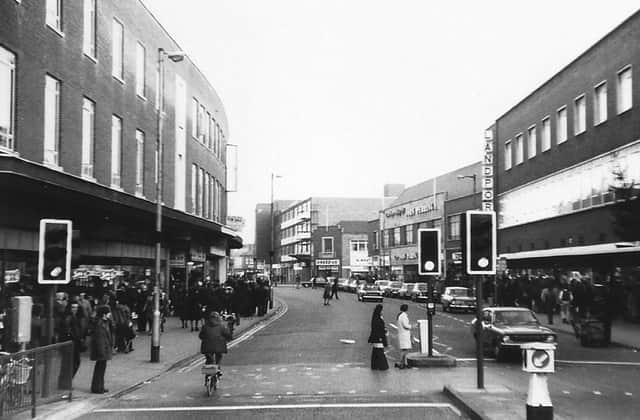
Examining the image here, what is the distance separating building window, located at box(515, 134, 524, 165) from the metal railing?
133 ft

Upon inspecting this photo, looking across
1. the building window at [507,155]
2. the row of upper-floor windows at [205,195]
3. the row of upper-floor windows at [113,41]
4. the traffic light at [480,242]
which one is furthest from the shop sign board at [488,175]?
the traffic light at [480,242]

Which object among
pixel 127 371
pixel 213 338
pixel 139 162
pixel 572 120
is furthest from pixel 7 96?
pixel 572 120

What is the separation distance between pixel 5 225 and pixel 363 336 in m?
13.6

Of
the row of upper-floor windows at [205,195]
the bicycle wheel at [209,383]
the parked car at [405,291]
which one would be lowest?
the parked car at [405,291]

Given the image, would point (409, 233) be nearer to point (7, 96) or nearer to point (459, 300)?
point (459, 300)

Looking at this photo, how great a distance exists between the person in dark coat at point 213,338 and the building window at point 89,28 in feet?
40.6

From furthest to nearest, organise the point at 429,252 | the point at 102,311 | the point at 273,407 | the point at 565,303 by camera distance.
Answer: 1. the point at 565,303
2. the point at 429,252
3. the point at 102,311
4. the point at 273,407

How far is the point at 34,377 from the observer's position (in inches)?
470

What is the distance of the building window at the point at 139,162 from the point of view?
1223 inches

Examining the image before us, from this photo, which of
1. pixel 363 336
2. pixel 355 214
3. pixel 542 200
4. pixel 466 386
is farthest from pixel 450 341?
pixel 355 214

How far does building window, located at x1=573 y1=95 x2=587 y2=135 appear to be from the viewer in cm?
3953

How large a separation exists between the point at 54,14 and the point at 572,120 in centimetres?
2837

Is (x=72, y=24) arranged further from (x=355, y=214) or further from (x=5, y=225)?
(x=355, y=214)

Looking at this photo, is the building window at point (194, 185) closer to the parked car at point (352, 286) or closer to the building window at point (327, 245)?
the parked car at point (352, 286)
